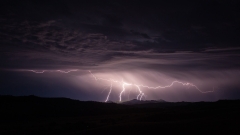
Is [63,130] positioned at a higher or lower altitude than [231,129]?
lower

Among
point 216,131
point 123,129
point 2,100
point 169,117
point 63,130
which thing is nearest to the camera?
point 216,131

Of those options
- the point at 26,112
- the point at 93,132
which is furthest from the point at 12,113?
the point at 93,132

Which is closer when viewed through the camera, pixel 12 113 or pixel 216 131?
pixel 216 131

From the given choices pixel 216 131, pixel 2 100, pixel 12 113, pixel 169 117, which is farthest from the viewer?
pixel 2 100

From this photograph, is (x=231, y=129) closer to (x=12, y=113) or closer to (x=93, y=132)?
(x=93, y=132)

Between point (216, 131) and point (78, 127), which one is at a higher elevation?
point (216, 131)

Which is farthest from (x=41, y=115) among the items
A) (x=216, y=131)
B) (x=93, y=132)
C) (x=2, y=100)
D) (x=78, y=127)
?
(x=216, y=131)

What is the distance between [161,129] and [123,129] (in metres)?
2.40

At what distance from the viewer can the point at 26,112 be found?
3025 centimetres

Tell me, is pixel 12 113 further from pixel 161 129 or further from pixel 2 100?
pixel 161 129

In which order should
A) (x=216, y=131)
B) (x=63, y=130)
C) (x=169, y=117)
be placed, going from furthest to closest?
(x=169, y=117)
(x=63, y=130)
(x=216, y=131)

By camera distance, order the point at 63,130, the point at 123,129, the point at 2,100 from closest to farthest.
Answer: the point at 123,129, the point at 63,130, the point at 2,100

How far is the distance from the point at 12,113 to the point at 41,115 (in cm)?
404

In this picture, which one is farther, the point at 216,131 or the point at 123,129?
the point at 123,129
